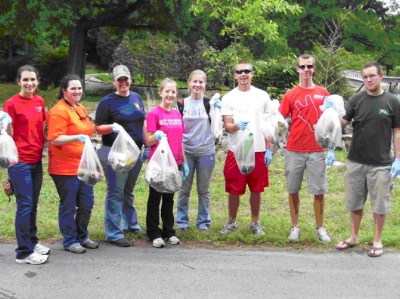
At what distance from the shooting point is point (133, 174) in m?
5.11

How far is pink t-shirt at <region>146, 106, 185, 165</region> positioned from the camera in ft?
16.0

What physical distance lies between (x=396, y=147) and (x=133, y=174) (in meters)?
2.46

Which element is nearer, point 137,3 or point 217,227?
point 217,227

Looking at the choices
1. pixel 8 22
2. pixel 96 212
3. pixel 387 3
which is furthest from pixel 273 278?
pixel 387 3

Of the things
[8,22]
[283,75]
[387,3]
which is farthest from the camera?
[387,3]

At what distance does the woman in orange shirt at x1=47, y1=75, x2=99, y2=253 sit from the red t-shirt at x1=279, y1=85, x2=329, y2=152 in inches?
74.6

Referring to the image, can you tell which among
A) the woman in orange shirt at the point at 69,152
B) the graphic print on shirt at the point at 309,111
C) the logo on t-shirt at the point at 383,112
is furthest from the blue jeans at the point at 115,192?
the logo on t-shirt at the point at 383,112

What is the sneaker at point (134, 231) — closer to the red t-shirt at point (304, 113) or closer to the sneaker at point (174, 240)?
the sneaker at point (174, 240)

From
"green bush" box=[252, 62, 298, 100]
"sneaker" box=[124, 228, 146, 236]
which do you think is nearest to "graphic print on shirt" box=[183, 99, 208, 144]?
"sneaker" box=[124, 228, 146, 236]

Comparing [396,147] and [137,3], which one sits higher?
[137,3]

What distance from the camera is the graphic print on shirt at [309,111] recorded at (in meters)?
4.91

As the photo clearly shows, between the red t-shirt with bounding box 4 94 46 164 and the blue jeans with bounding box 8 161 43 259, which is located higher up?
the red t-shirt with bounding box 4 94 46 164

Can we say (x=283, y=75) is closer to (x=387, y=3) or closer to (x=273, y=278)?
(x=273, y=278)

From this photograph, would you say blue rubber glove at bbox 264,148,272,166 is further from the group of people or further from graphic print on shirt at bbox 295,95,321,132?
graphic print on shirt at bbox 295,95,321,132
